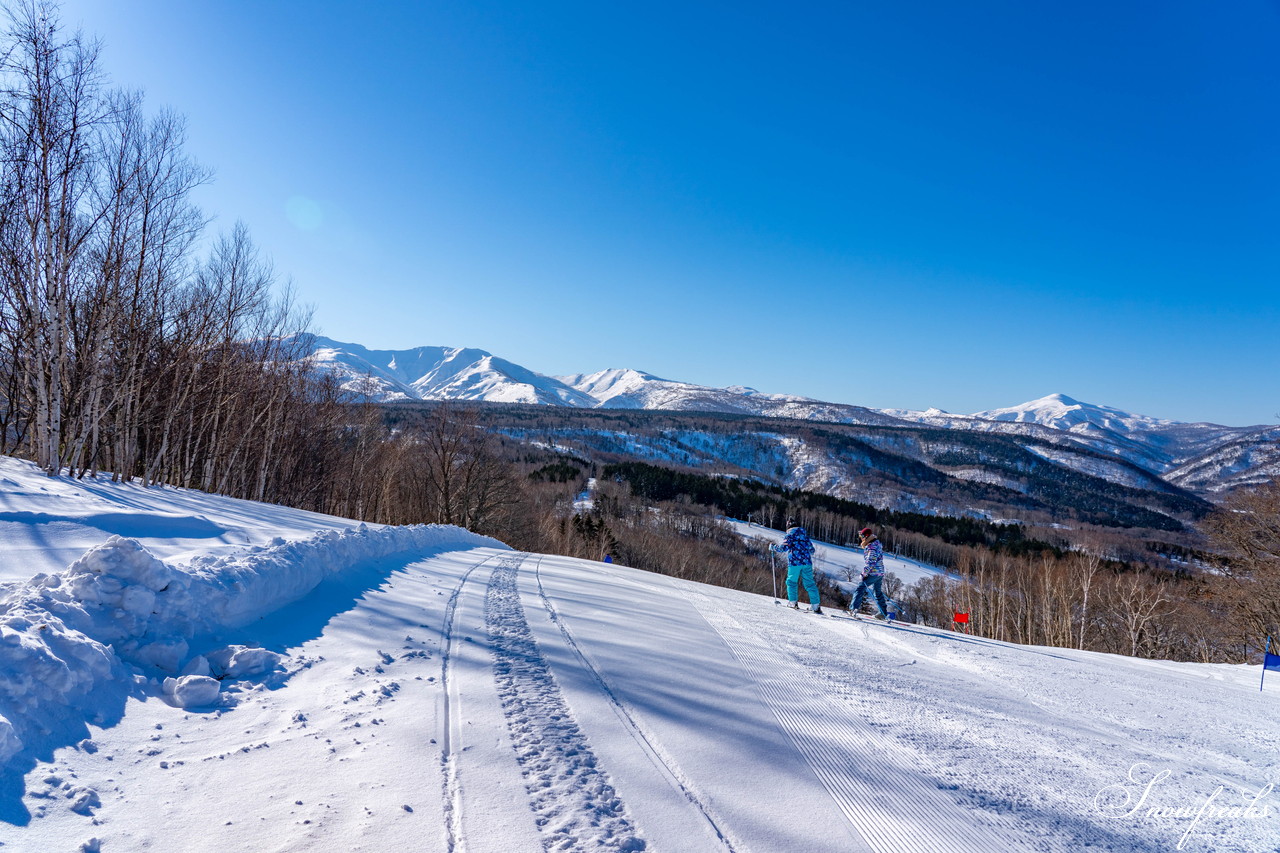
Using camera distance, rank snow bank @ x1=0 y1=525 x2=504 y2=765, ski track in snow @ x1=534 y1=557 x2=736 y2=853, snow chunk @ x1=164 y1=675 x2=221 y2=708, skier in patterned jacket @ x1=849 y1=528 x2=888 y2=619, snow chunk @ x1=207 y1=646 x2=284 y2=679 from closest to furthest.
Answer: ski track in snow @ x1=534 y1=557 x2=736 y2=853
snow bank @ x1=0 y1=525 x2=504 y2=765
snow chunk @ x1=164 y1=675 x2=221 y2=708
snow chunk @ x1=207 y1=646 x2=284 y2=679
skier in patterned jacket @ x1=849 y1=528 x2=888 y2=619

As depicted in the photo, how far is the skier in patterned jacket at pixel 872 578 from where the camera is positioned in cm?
1018

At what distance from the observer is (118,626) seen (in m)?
3.92

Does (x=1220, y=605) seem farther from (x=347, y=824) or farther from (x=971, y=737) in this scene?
(x=347, y=824)

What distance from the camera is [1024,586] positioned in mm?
48594

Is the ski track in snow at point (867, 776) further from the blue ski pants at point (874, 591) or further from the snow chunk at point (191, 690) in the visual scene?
the blue ski pants at point (874, 591)

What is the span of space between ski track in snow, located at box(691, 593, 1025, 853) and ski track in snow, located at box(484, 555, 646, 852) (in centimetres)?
128

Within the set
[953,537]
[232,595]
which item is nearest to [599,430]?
[953,537]

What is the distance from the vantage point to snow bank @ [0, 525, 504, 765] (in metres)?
2.95

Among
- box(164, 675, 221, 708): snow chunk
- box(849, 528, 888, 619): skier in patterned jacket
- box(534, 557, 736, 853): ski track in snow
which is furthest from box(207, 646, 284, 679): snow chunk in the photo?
box(849, 528, 888, 619): skier in patterned jacket

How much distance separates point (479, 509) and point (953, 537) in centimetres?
10445
